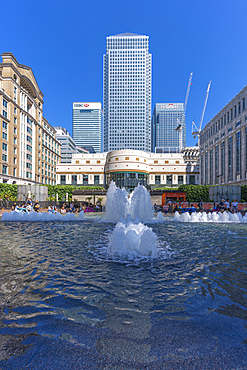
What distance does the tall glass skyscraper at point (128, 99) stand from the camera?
6850 inches

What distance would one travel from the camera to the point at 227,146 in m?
61.4

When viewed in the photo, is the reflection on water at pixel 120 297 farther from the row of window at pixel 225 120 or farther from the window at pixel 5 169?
the row of window at pixel 225 120

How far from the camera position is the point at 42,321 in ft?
11.1

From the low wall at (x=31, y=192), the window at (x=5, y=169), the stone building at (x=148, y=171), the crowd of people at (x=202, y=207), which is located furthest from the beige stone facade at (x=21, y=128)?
the crowd of people at (x=202, y=207)

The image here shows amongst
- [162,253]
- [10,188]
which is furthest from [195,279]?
[10,188]

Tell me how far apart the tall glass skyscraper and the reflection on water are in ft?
565

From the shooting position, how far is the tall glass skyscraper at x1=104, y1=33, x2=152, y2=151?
174 metres

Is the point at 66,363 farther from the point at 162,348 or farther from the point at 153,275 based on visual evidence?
the point at 153,275

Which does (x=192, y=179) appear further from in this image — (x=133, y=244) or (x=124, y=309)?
(x=124, y=309)

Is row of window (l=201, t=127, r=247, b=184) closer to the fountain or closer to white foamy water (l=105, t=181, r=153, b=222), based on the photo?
white foamy water (l=105, t=181, r=153, b=222)

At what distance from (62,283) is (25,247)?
454cm

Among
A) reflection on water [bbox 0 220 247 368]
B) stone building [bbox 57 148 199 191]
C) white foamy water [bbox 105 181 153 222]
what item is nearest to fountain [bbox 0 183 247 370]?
reflection on water [bbox 0 220 247 368]

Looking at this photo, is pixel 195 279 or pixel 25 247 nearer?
pixel 195 279

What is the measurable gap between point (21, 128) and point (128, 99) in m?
133
